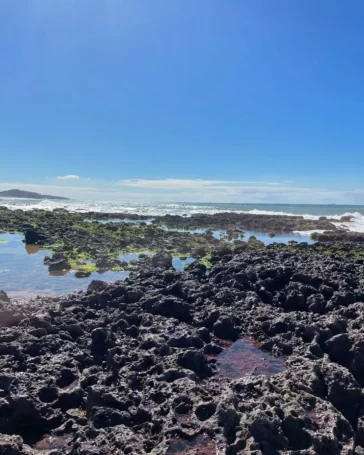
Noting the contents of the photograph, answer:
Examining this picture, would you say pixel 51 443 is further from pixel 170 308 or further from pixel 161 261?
pixel 161 261

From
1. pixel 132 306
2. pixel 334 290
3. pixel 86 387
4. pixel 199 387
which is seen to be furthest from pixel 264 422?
pixel 334 290

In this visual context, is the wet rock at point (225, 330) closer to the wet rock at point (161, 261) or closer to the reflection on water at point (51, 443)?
the reflection on water at point (51, 443)

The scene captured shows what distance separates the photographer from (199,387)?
28.1 feet

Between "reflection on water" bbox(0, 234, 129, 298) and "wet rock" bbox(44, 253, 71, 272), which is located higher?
"wet rock" bbox(44, 253, 71, 272)

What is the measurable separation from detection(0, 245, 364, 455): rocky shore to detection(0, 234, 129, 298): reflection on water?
3.45 meters

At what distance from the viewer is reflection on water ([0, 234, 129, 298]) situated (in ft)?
62.8

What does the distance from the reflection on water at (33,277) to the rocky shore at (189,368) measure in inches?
136

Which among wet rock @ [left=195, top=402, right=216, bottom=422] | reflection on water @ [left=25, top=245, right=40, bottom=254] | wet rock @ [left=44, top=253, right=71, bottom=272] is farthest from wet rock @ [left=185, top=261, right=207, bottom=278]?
reflection on water @ [left=25, top=245, right=40, bottom=254]

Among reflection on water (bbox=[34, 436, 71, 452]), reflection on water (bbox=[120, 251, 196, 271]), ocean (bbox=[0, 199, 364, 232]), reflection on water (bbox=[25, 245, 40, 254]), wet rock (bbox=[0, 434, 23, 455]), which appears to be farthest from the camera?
ocean (bbox=[0, 199, 364, 232])

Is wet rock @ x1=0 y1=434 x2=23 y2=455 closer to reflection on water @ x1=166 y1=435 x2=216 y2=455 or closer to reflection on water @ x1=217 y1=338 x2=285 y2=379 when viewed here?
reflection on water @ x1=166 y1=435 x2=216 y2=455

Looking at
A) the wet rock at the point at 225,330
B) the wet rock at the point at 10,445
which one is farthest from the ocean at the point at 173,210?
the wet rock at the point at 10,445

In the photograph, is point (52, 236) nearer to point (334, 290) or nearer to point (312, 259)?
point (312, 259)

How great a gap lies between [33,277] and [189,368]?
14601 mm

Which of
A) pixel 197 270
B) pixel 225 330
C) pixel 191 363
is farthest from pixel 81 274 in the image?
pixel 191 363
